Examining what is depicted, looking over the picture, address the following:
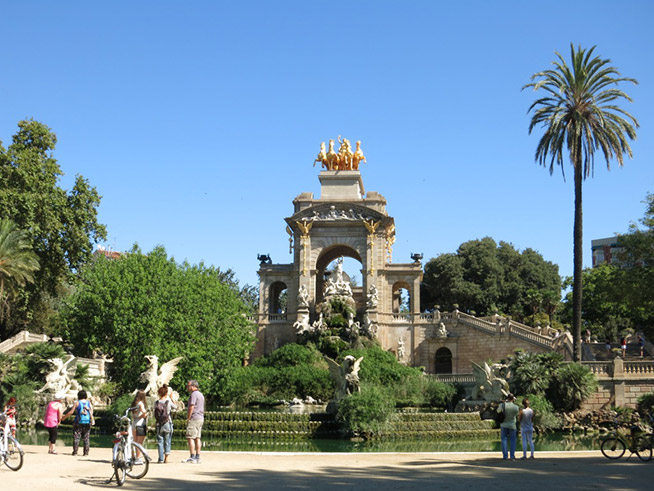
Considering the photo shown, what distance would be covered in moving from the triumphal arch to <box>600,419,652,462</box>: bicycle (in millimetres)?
33706

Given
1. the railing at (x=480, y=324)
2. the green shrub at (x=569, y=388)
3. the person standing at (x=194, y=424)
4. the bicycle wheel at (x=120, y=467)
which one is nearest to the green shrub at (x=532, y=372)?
the green shrub at (x=569, y=388)

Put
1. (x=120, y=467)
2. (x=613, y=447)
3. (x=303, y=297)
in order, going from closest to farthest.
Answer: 1. (x=120, y=467)
2. (x=613, y=447)
3. (x=303, y=297)

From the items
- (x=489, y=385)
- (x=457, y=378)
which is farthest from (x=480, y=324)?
(x=489, y=385)

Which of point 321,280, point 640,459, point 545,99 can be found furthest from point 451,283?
point 640,459

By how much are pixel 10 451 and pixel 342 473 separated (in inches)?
269

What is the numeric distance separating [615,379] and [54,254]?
106ft

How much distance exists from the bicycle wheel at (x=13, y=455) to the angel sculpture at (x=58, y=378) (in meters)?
16.2

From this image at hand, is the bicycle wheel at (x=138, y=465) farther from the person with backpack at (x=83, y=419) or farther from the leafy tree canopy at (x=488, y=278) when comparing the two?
the leafy tree canopy at (x=488, y=278)

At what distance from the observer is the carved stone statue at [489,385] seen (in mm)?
30392

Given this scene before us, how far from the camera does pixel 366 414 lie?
979 inches

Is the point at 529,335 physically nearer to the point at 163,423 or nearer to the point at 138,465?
the point at 163,423

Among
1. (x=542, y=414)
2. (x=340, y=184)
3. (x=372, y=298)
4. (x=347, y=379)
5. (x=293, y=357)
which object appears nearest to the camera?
(x=347, y=379)

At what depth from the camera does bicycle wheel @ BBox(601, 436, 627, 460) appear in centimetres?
1801

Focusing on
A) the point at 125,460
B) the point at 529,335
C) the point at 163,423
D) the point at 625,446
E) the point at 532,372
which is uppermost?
the point at 529,335
